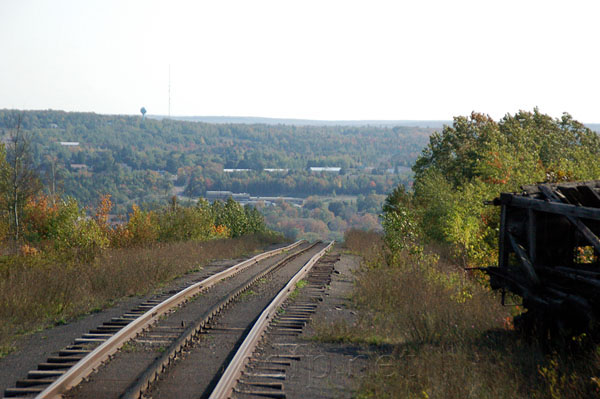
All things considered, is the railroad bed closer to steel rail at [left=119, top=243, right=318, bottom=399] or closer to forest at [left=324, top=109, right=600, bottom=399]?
steel rail at [left=119, top=243, right=318, bottom=399]

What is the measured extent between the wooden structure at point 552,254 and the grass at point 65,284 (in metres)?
8.02

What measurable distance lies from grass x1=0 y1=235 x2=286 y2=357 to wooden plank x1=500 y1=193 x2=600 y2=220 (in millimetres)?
8257

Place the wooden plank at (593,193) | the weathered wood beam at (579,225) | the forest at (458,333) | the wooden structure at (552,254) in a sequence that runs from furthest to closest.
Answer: the wooden plank at (593,193) < the wooden structure at (552,254) < the weathered wood beam at (579,225) < the forest at (458,333)

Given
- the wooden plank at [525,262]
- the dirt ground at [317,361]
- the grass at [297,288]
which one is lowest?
the grass at [297,288]

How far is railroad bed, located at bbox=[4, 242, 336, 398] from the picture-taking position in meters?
7.36

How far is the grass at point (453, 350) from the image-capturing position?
7.55 meters

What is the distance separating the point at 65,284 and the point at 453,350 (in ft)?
29.7

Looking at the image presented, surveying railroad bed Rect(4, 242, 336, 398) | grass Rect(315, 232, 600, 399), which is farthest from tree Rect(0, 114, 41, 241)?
grass Rect(315, 232, 600, 399)

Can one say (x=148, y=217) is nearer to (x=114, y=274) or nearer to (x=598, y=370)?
(x=114, y=274)

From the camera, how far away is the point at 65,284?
13781mm

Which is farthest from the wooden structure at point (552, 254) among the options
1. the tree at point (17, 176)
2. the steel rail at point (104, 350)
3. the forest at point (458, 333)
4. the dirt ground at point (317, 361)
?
the tree at point (17, 176)

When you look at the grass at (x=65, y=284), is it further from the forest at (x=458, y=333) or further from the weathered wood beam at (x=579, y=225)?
the weathered wood beam at (x=579, y=225)

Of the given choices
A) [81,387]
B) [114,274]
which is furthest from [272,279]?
[81,387]

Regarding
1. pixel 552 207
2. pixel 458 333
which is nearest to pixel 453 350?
pixel 458 333
